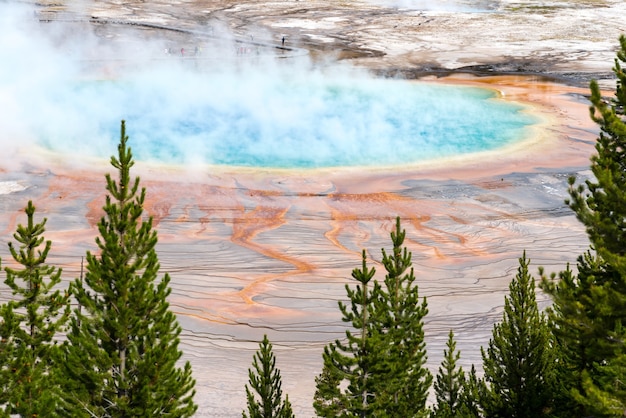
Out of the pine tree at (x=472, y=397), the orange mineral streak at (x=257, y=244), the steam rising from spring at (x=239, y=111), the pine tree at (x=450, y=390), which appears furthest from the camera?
the steam rising from spring at (x=239, y=111)

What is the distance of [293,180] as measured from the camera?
115 ft

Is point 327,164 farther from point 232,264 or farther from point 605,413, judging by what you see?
point 605,413

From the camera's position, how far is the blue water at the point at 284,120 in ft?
127

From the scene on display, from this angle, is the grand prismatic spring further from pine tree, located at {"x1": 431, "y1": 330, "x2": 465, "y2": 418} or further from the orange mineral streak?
pine tree, located at {"x1": 431, "y1": 330, "x2": 465, "y2": 418}

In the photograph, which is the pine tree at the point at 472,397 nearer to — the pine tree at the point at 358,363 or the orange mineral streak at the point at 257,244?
the pine tree at the point at 358,363

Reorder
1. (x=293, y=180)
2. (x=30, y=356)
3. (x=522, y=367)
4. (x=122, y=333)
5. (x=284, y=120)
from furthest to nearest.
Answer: (x=284, y=120)
(x=293, y=180)
(x=522, y=367)
(x=30, y=356)
(x=122, y=333)

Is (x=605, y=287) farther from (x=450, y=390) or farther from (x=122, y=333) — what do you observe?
(x=450, y=390)

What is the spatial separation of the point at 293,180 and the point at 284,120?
33.0ft

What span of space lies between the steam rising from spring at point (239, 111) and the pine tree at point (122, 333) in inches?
966

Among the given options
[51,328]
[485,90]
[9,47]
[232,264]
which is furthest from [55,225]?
[9,47]

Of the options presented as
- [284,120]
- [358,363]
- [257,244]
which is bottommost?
[358,363]

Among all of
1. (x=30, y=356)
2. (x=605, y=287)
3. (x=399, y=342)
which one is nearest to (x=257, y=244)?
(x=399, y=342)

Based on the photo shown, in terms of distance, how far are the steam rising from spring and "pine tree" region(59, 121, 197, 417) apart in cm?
2455

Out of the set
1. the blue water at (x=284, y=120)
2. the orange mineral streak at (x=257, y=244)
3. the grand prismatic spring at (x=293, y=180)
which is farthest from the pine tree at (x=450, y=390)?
the blue water at (x=284, y=120)
